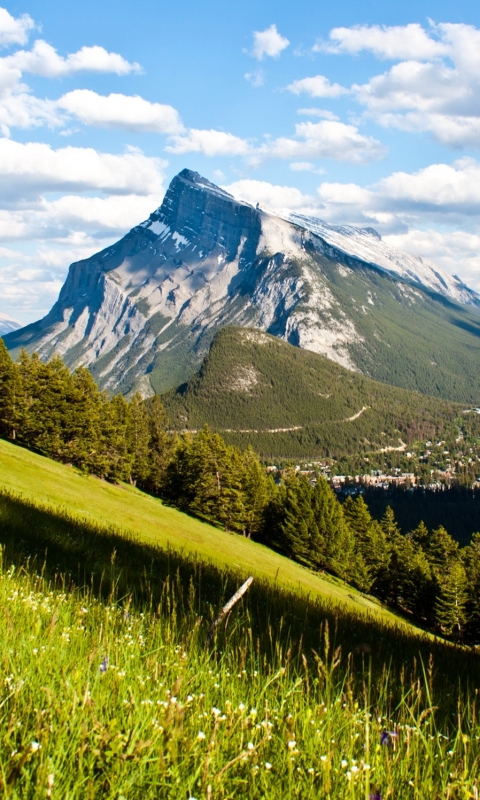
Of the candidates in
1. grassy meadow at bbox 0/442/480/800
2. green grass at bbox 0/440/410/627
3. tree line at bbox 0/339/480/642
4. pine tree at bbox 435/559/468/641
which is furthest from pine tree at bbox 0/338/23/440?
grassy meadow at bbox 0/442/480/800

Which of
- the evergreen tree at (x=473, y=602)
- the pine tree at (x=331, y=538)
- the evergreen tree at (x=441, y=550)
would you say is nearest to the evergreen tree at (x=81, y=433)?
the pine tree at (x=331, y=538)

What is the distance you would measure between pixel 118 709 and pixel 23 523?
32.4 feet

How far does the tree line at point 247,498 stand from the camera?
51344mm

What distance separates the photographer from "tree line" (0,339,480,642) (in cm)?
5134

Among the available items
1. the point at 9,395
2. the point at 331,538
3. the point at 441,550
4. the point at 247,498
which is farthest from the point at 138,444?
the point at 441,550

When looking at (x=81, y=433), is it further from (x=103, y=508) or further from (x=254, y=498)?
(x=254, y=498)

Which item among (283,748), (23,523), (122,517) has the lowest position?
(122,517)

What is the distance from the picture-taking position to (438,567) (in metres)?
56.8

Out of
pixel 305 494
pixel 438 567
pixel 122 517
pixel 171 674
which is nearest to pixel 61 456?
pixel 122 517

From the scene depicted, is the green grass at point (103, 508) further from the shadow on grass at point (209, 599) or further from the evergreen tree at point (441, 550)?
the evergreen tree at point (441, 550)

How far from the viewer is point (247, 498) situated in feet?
215

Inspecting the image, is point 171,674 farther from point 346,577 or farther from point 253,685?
point 346,577

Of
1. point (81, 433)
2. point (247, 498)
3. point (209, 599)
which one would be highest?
point (209, 599)

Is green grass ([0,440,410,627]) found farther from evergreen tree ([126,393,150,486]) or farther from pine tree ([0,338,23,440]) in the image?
evergreen tree ([126,393,150,486])
